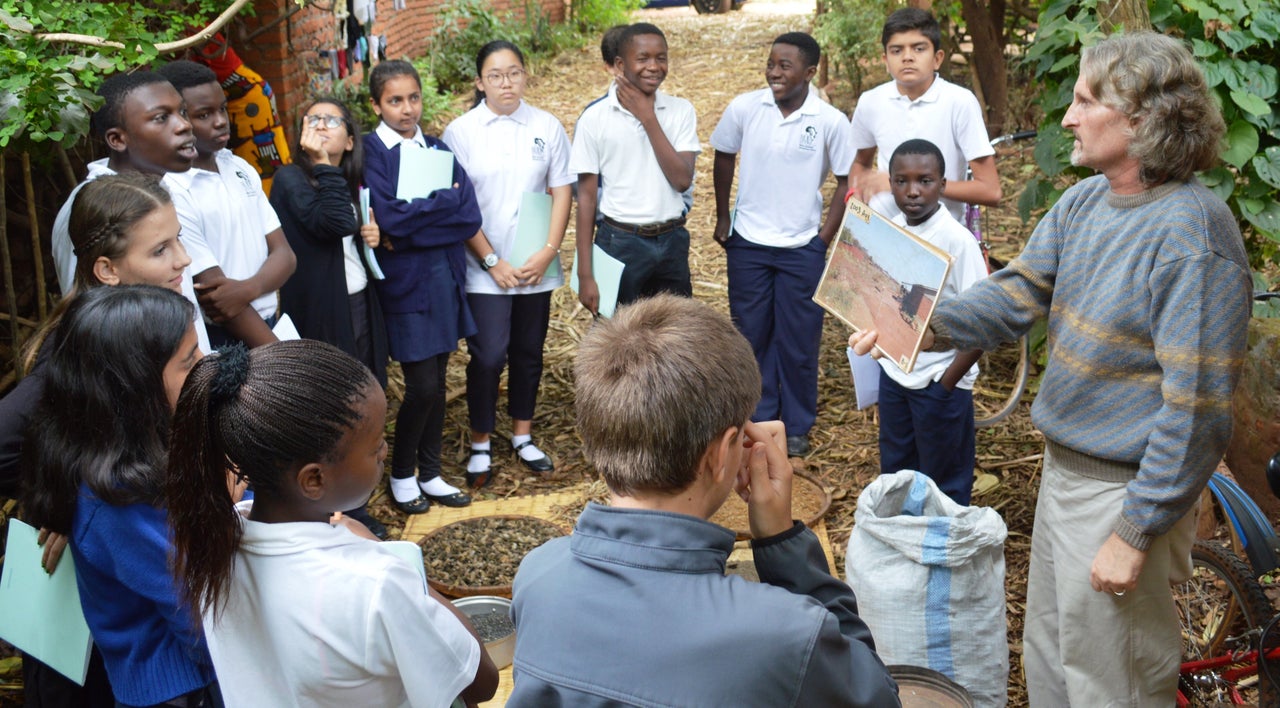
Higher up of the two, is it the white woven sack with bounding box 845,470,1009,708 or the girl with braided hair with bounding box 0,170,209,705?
the girl with braided hair with bounding box 0,170,209,705

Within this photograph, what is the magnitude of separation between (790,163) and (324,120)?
2.03m

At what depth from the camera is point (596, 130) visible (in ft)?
16.1

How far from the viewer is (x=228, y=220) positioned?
143 inches

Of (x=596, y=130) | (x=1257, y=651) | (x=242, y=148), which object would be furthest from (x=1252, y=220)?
(x=242, y=148)

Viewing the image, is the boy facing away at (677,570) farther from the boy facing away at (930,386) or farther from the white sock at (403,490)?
the white sock at (403,490)

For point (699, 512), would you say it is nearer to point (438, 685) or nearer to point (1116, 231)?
point (438, 685)

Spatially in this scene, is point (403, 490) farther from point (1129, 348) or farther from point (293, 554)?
point (1129, 348)

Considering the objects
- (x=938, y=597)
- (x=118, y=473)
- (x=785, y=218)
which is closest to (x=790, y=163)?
(x=785, y=218)

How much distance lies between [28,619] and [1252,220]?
157 inches

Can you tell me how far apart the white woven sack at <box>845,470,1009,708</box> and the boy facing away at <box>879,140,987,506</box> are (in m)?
0.84

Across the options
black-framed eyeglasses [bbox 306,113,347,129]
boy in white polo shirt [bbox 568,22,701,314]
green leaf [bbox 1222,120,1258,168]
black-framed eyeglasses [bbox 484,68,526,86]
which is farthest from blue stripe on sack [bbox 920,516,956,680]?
black-framed eyeglasses [bbox 484,68,526,86]

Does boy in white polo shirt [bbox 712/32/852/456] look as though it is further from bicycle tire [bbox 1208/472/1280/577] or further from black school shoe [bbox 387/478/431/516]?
bicycle tire [bbox 1208/472/1280/577]

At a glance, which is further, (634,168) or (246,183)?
(634,168)

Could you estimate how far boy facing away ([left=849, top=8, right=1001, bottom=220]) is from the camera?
178 inches
